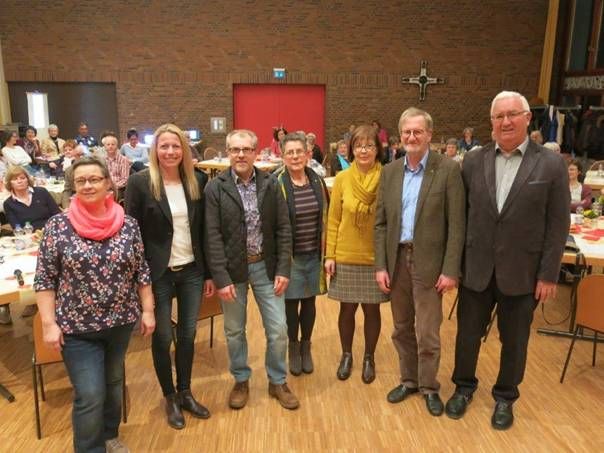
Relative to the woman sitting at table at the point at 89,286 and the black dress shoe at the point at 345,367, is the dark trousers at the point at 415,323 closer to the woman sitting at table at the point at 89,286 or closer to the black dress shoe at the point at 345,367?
the black dress shoe at the point at 345,367

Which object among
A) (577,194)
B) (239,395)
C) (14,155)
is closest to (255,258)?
(239,395)

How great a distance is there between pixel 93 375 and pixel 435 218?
177 centimetres

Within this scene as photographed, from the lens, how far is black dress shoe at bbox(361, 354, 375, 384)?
10.7 feet

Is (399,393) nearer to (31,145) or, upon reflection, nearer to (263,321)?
(263,321)

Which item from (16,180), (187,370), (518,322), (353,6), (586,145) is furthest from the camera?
(353,6)

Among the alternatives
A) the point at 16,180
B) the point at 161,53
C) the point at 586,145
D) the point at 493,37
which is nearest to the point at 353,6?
the point at 493,37

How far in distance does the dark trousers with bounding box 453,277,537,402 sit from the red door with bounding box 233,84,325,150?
9.87m

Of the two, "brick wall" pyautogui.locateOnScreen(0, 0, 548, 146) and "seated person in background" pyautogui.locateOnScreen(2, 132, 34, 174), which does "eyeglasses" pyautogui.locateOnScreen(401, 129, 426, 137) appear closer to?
"seated person in background" pyautogui.locateOnScreen(2, 132, 34, 174)

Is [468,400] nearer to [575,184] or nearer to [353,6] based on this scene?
[575,184]

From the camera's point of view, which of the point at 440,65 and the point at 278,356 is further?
the point at 440,65

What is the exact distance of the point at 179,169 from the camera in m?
2.57

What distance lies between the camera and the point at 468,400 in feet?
9.75

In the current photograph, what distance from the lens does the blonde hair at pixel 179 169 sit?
246cm

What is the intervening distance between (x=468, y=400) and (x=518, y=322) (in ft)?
2.08
